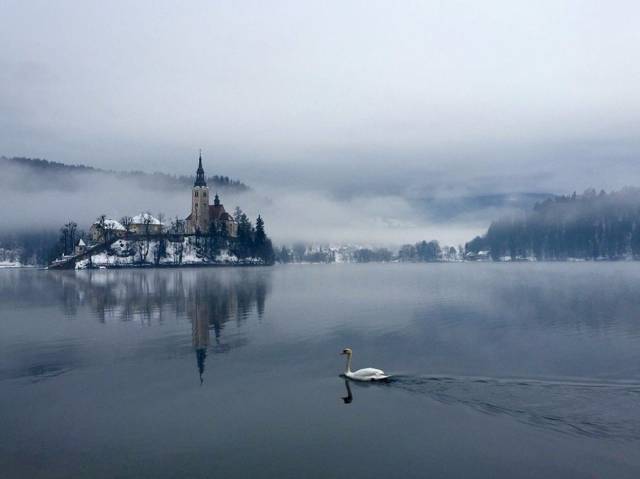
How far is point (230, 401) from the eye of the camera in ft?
68.6

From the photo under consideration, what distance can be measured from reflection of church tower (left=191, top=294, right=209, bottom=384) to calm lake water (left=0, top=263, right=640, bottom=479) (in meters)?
0.21

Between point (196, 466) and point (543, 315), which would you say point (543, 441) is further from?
point (543, 315)

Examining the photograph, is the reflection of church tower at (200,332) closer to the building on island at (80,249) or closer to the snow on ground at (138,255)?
the snow on ground at (138,255)

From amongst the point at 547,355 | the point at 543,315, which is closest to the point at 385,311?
the point at 543,315

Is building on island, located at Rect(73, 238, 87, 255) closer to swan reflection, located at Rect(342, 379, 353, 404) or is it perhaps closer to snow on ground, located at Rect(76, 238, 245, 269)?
snow on ground, located at Rect(76, 238, 245, 269)

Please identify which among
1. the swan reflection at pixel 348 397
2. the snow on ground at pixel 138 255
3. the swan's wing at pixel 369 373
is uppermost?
the snow on ground at pixel 138 255

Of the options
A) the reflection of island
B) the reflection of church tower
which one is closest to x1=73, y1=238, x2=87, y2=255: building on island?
the reflection of island

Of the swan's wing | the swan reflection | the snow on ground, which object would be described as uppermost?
the snow on ground

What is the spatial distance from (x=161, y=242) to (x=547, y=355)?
180743 millimetres

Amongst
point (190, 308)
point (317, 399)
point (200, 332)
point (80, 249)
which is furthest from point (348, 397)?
point (80, 249)

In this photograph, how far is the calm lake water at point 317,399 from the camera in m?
15.3

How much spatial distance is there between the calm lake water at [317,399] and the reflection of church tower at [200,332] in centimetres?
21

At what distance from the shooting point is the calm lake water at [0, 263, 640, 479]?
15305mm

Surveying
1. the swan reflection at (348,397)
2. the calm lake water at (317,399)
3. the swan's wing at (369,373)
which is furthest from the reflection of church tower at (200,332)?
the swan's wing at (369,373)
